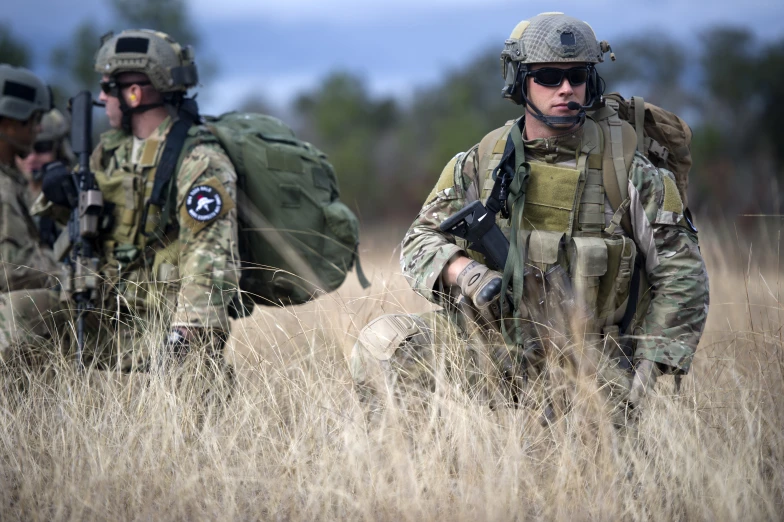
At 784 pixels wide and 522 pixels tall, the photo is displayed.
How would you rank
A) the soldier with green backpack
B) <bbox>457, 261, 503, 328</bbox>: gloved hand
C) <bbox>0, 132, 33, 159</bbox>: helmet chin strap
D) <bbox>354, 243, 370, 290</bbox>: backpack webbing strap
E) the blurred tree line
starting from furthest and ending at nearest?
the blurred tree line < <bbox>0, 132, 33, 159</bbox>: helmet chin strap < <bbox>354, 243, 370, 290</bbox>: backpack webbing strap < the soldier with green backpack < <bbox>457, 261, 503, 328</bbox>: gloved hand

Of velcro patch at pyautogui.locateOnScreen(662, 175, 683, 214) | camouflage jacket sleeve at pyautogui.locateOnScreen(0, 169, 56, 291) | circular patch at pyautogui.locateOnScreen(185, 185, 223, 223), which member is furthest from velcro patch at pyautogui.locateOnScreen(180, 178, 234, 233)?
velcro patch at pyautogui.locateOnScreen(662, 175, 683, 214)

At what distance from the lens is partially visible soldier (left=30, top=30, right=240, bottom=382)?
4812mm

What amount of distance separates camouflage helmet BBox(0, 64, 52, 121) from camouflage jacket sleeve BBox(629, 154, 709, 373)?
416cm

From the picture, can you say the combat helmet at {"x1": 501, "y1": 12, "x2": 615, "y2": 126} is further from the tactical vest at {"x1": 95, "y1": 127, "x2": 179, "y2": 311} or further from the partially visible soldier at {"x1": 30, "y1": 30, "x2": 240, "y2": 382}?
the tactical vest at {"x1": 95, "y1": 127, "x2": 179, "y2": 311}

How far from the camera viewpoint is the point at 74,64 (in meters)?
33.2

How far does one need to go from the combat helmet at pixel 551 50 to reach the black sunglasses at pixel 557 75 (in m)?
0.03

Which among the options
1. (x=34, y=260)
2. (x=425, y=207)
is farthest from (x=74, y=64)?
(x=425, y=207)

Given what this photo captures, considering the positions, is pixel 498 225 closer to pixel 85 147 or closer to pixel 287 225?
pixel 287 225

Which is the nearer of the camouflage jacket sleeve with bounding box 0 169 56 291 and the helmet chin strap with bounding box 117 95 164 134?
the helmet chin strap with bounding box 117 95 164 134

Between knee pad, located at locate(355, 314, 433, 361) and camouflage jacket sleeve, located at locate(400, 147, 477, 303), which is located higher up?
camouflage jacket sleeve, located at locate(400, 147, 477, 303)

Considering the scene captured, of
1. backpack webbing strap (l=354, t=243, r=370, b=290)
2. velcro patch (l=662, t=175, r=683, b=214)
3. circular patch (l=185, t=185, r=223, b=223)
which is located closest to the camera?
velcro patch (l=662, t=175, r=683, b=214)

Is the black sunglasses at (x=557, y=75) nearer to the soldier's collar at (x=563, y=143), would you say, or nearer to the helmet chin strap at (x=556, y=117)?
the helmet chin strap at (x=556, y=117)

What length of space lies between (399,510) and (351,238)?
246cm

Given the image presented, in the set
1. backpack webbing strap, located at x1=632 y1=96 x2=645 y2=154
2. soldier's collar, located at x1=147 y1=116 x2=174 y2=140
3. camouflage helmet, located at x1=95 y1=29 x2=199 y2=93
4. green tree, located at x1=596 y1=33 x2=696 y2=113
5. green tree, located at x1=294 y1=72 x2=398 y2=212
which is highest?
camouflage helmet, located at x1=95 y1=29 x2=199 y2=93
